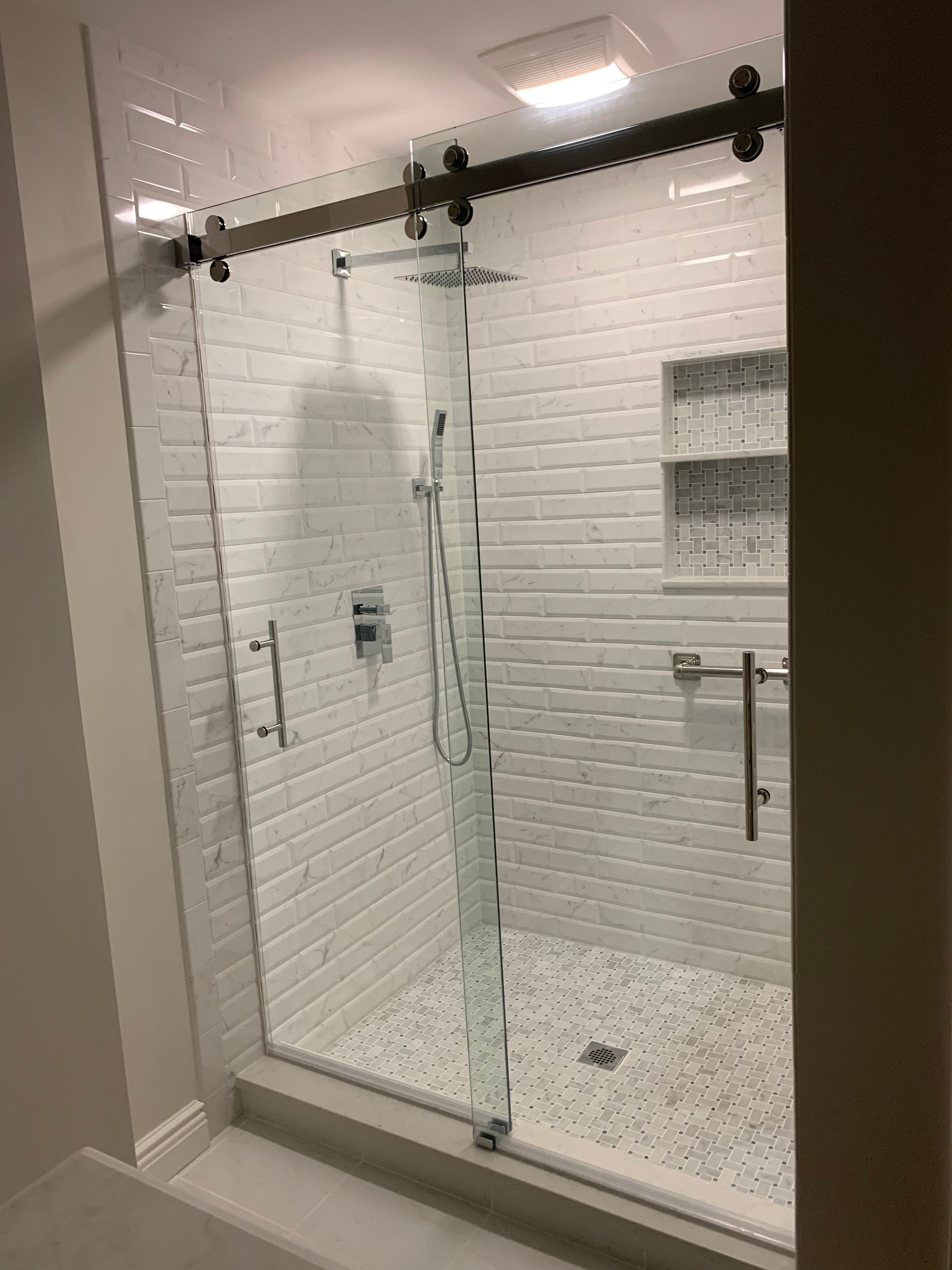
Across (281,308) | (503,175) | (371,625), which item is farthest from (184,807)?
(503,175)

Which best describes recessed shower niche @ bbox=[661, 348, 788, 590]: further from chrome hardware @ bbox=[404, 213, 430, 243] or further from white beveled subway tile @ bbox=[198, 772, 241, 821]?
white beveled subway tile @ bbox=[198, 772, 241, 821]

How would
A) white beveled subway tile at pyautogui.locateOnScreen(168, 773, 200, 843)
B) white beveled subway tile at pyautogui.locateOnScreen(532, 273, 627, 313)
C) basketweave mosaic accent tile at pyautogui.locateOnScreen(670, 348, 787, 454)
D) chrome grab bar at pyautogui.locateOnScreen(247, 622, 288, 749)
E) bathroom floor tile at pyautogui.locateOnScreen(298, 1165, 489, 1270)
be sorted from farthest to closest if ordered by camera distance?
white beveled subway tile at pyautogui.locateOnScreen(532, 273, 627, 313)
basketweave mosaic accent tile at pyautogui.locateOnScreen(670, 348, 787, 454)
chrome grab bar at pyautogui.locateOnScreen(247, 622, 288, 749)
white beveled subway tile at pyautogui.locateOnScreen(168, 773, 200, 843)
bathroom floor tile at pyautogui.locateOnScreen(298, 1165, 489, 1270)

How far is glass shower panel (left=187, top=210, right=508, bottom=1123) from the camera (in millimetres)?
2201

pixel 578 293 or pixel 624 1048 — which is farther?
pixel 578 293

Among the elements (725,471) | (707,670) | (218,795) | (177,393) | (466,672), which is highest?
(177,393)

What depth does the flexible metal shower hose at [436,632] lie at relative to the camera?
2.08 metres

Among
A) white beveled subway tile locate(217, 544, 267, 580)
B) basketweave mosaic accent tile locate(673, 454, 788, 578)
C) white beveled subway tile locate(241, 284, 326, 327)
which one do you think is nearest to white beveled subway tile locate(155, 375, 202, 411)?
white beveled subway tile locate(241, 284, 326, 327)

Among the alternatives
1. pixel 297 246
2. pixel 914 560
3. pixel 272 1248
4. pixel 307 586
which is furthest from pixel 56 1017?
pixel 297 246

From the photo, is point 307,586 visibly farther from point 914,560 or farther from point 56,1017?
point 914,560

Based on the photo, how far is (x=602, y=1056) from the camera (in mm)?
2357

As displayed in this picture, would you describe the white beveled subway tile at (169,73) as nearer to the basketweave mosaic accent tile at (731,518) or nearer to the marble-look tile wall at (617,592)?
the marble-look tile wall at (617,592)

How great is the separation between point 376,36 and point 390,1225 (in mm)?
2518

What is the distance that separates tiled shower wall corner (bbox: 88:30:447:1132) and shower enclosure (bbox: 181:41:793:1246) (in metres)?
0.08

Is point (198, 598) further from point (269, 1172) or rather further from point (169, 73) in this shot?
point (269, 1172)
